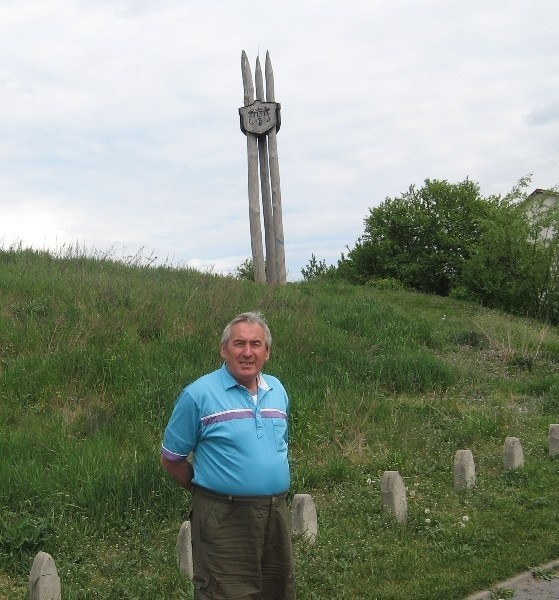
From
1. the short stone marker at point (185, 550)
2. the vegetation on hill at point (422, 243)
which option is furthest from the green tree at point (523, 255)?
the short stone marker at point (185, 550)

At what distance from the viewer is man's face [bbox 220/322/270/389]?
11.8ft

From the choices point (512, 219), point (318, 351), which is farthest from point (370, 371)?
point (512, 219)

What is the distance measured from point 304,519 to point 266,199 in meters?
13.8

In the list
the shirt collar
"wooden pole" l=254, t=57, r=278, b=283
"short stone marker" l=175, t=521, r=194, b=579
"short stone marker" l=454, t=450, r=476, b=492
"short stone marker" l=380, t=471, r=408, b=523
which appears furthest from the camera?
"wooden pole" l=254, t=57, r=278, b=283

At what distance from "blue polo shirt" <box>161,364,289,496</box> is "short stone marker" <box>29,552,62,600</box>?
1099mm

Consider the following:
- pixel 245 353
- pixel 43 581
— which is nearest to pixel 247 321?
pixel 245 353

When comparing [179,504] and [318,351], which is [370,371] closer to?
[318,351]

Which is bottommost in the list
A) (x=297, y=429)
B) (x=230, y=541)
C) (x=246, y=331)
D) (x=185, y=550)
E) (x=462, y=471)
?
(x=185, y=550)

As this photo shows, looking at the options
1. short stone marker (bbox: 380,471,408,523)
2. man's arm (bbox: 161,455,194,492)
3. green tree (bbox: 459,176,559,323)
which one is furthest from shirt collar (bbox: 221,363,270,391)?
green tree (bbox: 459,176,559,323)

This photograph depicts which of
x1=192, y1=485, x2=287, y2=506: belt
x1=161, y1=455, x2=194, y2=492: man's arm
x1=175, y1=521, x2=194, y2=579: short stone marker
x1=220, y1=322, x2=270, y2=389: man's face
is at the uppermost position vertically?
x1=220, y1=322, x2=270, y2=389: man's face

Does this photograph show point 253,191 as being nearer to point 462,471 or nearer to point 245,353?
point 462,471

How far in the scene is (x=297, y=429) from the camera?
308 inches

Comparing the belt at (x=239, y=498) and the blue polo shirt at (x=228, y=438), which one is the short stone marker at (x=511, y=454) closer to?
the blue polo shirt at (x=228, y=438)

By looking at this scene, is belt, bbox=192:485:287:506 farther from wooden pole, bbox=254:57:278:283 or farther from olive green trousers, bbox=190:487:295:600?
wooden pole, bbox=254:57:278:283
